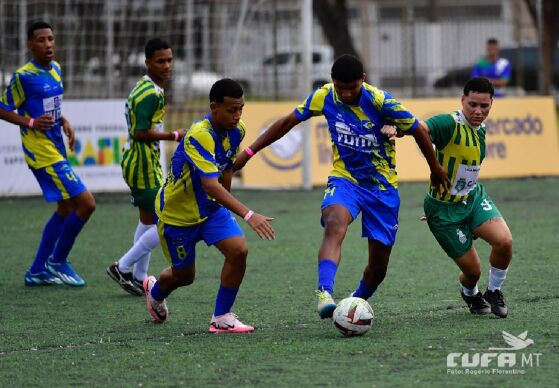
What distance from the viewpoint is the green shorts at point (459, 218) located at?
7484 millimetres

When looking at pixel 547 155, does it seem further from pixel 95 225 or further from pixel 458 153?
pixel 458 153

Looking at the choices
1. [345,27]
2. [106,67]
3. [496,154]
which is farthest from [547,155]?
[345,27]

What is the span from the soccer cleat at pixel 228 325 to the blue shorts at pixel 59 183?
2.99 m

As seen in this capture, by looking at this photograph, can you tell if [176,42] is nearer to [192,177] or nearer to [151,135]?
[151,135]

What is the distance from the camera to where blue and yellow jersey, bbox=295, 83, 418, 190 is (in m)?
7.19

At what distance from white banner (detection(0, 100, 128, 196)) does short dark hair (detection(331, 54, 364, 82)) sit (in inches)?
371

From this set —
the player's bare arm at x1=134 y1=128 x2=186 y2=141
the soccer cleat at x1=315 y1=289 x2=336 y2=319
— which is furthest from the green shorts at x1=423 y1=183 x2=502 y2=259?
the player's bare arm at x1=134 y1=128 x2=186 y2=141

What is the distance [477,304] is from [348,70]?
73.5 inches

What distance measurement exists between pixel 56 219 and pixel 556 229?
18.0 ft

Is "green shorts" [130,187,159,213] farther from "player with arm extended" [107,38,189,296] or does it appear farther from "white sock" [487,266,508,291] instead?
"white sock" [487,266,508,291]

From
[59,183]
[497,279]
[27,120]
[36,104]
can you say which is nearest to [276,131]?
[497,279]

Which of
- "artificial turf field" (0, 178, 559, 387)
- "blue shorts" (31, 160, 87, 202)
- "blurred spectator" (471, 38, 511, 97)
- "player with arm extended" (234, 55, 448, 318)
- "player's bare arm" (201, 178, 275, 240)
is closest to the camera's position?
"artificial turf field" (0, 178, 559, 387)

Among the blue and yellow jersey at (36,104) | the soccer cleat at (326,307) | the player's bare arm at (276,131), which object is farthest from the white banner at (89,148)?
the soccer cleat at (326,307)

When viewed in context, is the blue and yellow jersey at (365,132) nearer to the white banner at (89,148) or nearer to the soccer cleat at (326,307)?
the soccer cleat at (326,307)
